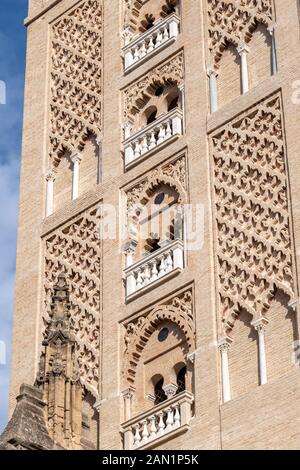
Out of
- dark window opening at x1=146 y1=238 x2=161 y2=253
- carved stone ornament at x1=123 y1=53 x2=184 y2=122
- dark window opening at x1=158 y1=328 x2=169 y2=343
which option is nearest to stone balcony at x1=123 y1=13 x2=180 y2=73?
carved stone ornament at x1=123 y1=53 x2=184 y2=122

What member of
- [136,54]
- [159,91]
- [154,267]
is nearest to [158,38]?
[136,54]

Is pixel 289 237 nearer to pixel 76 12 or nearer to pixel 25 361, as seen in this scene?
pixel 25 361

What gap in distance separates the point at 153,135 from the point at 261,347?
4.08 m

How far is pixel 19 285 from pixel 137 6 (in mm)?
4317

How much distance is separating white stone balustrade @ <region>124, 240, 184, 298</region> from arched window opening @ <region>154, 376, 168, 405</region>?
1.24 meters

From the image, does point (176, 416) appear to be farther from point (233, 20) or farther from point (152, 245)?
point (233, 20)

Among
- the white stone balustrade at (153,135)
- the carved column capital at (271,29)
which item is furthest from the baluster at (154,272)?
the carved column capital at (271,29)

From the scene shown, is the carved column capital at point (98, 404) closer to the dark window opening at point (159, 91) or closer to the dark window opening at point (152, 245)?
the dark window opening at point (152, 245)

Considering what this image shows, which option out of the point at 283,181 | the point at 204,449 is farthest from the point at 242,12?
the point at 204,449

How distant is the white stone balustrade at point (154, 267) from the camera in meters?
21.0

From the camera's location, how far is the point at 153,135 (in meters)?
22.4

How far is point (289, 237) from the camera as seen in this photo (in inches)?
781

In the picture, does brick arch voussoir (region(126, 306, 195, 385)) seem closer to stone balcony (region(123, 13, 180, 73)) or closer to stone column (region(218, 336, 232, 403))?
stone column (region(218, 336, 232, 403))

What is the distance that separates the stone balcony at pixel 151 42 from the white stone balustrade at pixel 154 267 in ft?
10.7
